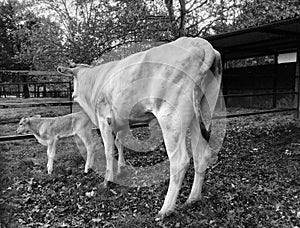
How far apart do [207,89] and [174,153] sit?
30.8 inches

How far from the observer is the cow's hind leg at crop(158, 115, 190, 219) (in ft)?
9.64

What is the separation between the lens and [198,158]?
3.34m

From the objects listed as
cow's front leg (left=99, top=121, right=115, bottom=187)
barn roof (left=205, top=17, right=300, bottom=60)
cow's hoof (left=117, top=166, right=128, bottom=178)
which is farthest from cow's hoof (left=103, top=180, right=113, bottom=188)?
barn roof (left=205, top=17, right=300, bottom=60)

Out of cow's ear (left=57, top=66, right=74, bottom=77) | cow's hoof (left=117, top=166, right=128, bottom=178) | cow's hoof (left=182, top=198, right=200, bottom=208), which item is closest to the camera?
cow's hoof (left=182, top=198, right=200, bottom=208)

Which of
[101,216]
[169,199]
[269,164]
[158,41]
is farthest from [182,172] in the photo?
[158,41]

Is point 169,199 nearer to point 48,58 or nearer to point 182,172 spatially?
point 182,172

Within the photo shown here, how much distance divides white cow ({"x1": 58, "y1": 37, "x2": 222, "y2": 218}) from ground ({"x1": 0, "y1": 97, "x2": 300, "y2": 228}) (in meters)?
0.32

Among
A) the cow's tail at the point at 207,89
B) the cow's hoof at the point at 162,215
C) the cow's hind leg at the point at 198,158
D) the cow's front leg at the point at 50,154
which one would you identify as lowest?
the cow's front leg at the point at 50,154

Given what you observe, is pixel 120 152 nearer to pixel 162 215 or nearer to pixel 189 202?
pixel 189 202

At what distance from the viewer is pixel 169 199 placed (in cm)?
304

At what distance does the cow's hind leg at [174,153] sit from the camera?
2.94m

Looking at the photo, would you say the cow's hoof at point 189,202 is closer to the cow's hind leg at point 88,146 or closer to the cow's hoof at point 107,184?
the cow's hoof at point 107,184

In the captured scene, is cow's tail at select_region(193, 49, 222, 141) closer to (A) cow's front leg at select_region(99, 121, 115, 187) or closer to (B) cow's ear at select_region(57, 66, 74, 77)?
(A) cow's front leg at select_region(99, 121, 115, 187)

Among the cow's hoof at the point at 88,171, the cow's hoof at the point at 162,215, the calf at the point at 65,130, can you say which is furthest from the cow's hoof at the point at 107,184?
the cow's hoof at the point at 162,215
